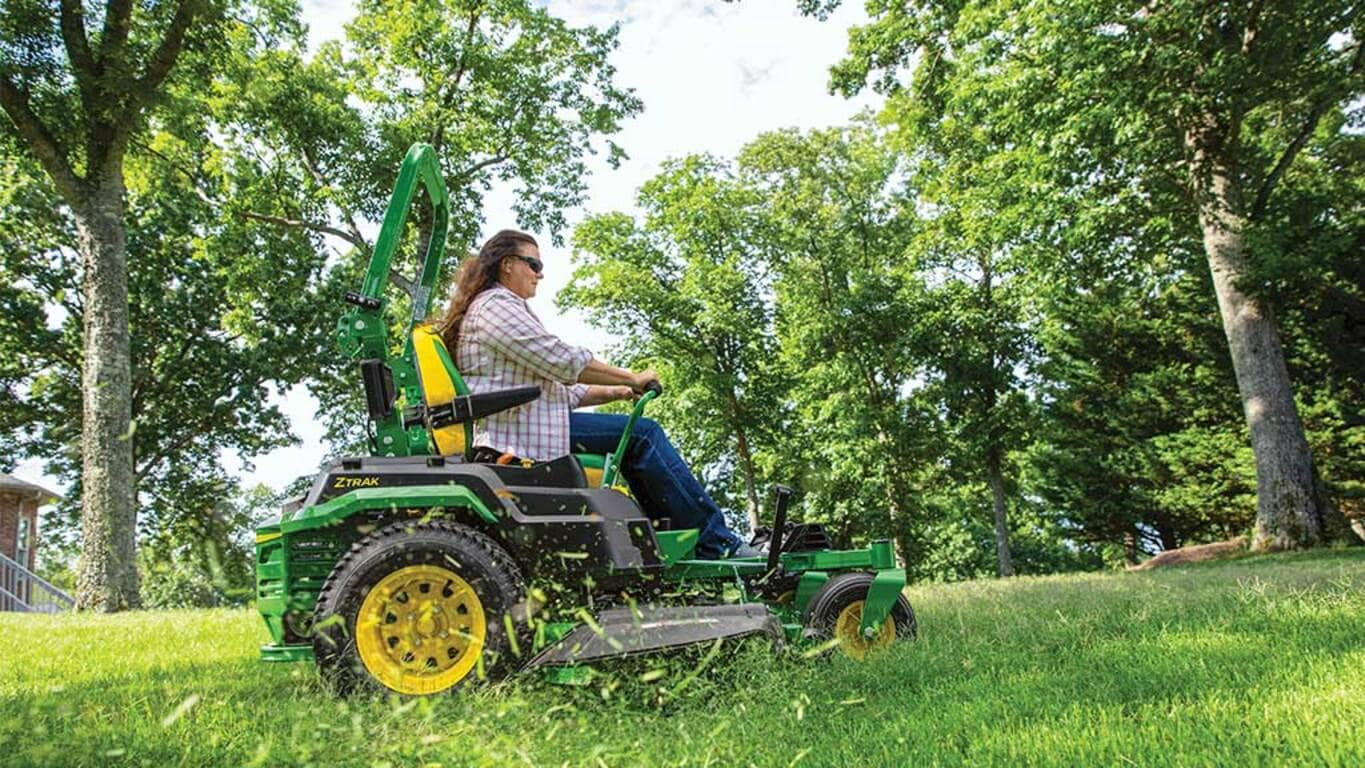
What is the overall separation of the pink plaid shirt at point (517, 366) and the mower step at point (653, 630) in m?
0.78

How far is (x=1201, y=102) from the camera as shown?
11.2 meters

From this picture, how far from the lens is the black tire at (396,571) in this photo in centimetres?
301

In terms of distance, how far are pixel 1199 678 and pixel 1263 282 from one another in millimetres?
11541

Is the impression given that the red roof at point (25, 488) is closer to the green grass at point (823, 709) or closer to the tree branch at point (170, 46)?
the tree branch at point (170, 46)

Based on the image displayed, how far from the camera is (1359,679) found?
262cm

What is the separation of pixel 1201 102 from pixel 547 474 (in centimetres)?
1126

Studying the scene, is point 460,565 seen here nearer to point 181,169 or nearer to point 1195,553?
point 181,169

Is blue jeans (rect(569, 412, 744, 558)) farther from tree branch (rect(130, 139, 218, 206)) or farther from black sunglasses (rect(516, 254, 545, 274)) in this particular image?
tree branch (rect(130, 139, 218, 206))

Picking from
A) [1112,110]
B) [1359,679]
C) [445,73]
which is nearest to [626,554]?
[1359,679]

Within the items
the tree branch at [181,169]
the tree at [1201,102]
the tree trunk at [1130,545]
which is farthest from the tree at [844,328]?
the tree branch at [181,169]

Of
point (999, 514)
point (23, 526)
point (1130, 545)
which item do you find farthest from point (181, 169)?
point (1130, 545)

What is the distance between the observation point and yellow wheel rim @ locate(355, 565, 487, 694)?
3.06 m

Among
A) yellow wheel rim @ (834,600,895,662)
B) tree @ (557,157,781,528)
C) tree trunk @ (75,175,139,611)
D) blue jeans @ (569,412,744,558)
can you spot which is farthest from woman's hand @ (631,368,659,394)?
tree @ (557,157,781,528)

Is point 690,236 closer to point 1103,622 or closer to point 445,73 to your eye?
point 445,73
